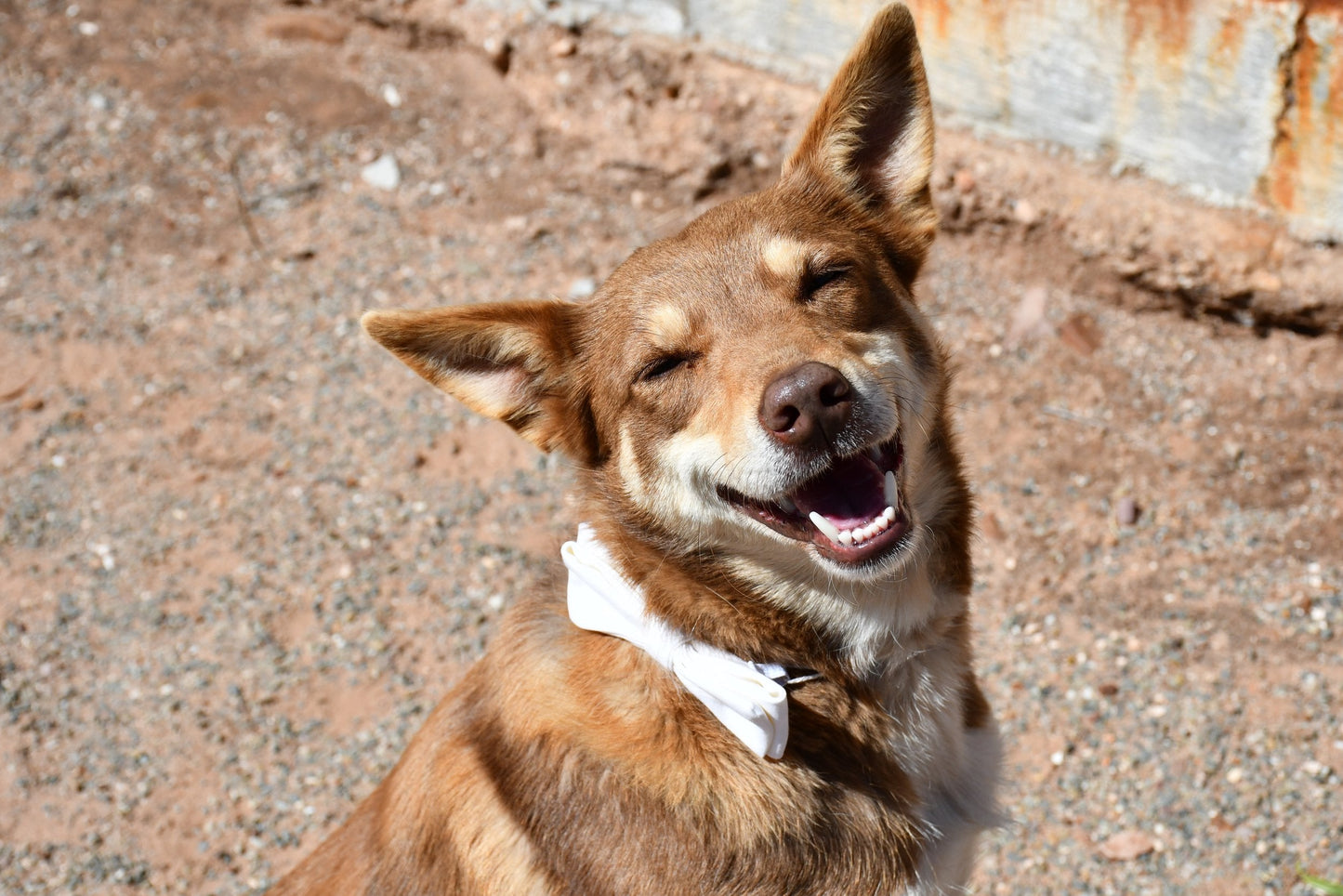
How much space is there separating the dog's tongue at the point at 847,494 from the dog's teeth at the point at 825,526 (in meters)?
0.02

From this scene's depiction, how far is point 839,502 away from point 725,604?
0.38 metres

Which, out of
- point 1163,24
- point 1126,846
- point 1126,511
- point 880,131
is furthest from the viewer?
point 1163,24

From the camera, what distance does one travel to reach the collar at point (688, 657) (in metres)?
2.67

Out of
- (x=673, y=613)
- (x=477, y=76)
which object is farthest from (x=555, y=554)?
(x=477, y=76)

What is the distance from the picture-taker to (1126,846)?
3.87 metres

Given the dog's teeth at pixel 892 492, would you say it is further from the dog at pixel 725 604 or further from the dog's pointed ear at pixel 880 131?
the dog's pointed ear at pixel 880 131

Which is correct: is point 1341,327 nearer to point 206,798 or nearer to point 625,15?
point 625,15

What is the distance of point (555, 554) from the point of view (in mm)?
3342

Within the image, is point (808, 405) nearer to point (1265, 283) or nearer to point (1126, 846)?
point (1126, 846)

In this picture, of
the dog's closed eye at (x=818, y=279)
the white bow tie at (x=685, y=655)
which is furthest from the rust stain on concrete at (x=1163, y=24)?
the white bow tie at (x=685, y=655)

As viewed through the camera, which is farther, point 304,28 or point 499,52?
point 304,28

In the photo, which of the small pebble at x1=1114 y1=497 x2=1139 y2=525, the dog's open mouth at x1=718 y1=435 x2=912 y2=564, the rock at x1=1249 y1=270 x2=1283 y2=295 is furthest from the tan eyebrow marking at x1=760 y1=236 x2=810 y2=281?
the rock at x1=1249 y1=270 x2=1283 y2=295

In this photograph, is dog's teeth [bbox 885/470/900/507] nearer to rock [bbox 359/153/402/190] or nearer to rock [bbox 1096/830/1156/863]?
rock [bbox 1096/830/1156/863]

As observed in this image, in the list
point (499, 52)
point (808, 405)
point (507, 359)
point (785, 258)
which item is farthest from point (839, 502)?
point (499, 52)
